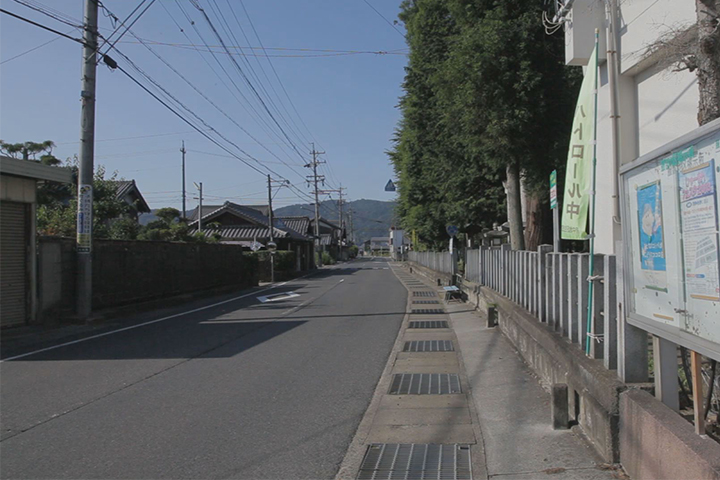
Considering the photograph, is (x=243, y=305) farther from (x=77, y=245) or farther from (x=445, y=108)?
(x=445, y=108)

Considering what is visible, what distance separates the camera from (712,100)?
5285 mm

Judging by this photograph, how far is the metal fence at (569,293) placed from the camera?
16.9 feet

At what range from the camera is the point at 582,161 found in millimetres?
6449

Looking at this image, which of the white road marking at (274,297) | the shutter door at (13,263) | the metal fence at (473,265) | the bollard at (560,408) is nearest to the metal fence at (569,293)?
the bollard at (560,408)

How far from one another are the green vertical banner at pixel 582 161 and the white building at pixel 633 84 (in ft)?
5.98

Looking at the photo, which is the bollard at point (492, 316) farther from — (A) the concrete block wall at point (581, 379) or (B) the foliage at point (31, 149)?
(B) the foliage at point (31, 149)

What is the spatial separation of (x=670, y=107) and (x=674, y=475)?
25.6 ft

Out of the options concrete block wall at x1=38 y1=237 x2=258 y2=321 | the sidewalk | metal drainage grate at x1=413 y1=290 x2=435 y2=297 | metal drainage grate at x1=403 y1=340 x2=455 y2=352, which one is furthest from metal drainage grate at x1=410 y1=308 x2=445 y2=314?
concrete block wall at x1=38 y1=237 x2=258 y2=321

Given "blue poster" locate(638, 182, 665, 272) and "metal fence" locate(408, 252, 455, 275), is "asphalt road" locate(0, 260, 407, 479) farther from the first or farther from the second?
"metal fence" locate(408, 252, 455, 275)

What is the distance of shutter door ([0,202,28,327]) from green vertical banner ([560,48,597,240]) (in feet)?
39.0

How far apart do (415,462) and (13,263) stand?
461 inches

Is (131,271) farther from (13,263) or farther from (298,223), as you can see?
(298,223)

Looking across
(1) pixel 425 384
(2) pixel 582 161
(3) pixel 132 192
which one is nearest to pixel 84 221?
(1) pixel 425 384

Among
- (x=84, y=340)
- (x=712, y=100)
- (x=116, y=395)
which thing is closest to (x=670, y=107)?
(x=712, y=100)
